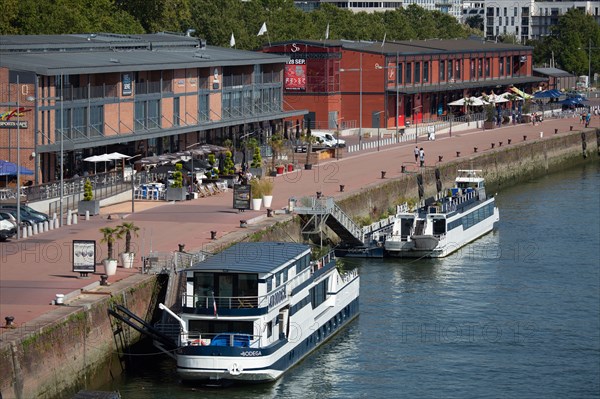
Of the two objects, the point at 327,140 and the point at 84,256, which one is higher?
the point at 327,140

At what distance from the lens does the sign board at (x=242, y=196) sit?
76.3 metres

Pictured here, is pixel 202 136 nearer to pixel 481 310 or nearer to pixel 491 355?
pixel 481 310

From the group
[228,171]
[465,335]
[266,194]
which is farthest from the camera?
[228,171]

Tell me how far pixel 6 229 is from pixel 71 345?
1831cm

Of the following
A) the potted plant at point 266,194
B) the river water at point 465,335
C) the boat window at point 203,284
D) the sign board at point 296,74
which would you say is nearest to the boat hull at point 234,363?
the river water at point 465,335

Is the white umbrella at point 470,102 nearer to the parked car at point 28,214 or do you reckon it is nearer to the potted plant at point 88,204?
the potted plant at point 88,204

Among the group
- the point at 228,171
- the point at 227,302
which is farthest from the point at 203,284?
the point at 228,171

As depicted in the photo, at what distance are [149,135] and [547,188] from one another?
117ft

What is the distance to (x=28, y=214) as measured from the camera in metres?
70.0

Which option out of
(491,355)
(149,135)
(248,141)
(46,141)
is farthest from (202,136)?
(491,355)

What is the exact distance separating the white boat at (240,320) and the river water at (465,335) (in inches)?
29.8

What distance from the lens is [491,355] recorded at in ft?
186

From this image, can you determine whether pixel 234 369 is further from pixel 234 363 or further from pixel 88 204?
pixel 88 204

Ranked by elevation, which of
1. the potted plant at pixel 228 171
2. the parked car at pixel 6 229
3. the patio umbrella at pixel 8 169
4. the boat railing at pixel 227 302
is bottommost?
the boat railing at pixel 227 302
